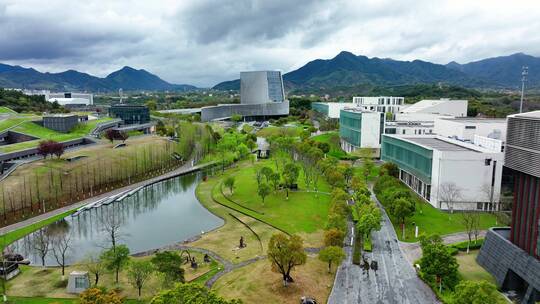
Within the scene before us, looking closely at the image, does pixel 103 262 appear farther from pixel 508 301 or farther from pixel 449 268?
pixel 508 301

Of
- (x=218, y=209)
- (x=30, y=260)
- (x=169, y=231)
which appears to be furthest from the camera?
(x=218, y=209)

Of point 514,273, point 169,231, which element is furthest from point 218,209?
point 514,273

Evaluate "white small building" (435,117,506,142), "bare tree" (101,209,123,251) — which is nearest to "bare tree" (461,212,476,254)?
"white small building" (435,117,506,142)

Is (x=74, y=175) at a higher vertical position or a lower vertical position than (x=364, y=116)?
lower

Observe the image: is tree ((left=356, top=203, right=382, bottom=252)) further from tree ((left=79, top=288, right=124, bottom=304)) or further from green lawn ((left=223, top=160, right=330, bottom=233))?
tree ((left=79, top=288, right=124, bottom=304))

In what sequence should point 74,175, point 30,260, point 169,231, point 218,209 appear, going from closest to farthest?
point 30,260 < point 169,231 < point 218,209 < point 74,175

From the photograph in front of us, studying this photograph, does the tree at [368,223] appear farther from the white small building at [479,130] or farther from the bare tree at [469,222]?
the white small building at [479,130]

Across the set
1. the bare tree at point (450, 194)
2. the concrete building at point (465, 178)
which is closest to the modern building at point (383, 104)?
the concrete building at point (465, 178)

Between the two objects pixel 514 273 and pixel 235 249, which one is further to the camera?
pixel 235 249
